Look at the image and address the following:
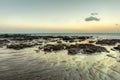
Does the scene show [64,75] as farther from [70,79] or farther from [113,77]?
[113,77]

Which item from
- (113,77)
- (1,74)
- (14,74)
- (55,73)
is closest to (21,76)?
(14,74)

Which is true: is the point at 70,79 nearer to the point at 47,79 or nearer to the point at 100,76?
the point at 47,79

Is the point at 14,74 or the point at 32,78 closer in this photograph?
the point at 32,78

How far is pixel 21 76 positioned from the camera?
13984 mm

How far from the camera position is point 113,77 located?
14.3 m

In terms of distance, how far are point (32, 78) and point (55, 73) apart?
8.72 feet

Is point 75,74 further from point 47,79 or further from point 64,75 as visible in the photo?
point 47,79

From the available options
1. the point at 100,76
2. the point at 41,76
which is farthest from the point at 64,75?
the point at 100,76

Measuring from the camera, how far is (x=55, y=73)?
15.4 metres

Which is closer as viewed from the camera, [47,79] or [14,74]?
[47,79]

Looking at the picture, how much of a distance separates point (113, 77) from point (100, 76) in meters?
1.13

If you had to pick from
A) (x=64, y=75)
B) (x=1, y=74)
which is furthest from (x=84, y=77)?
(x=1, y=74)

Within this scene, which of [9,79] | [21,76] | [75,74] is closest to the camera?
[9,79]

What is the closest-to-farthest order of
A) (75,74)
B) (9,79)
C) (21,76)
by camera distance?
(9,79)
(21,76)
(75,74)
